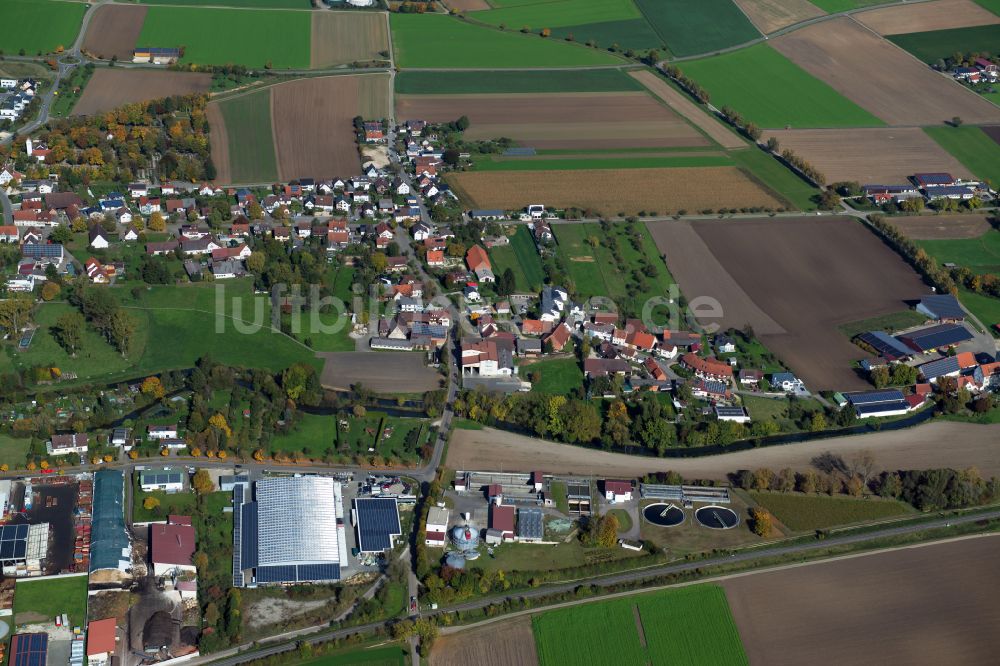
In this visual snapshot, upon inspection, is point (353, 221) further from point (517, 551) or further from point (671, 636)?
point (671, 636)

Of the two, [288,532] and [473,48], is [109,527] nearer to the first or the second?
[288,532]

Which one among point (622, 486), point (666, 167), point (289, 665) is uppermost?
point (666, 167)

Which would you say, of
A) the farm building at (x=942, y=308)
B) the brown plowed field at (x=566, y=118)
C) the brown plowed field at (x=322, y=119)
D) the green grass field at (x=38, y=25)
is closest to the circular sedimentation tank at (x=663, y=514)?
the farm building at (x=942, y=308)

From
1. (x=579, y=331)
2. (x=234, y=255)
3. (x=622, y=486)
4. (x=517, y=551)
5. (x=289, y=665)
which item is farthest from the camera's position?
(x=234, y=255)

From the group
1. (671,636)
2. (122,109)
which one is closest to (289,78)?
(122,109)

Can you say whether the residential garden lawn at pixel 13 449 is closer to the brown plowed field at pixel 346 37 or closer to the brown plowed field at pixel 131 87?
the brown plowed field at pixel 131 87

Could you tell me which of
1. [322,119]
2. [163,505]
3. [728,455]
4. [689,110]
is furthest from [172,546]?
[689,110]
